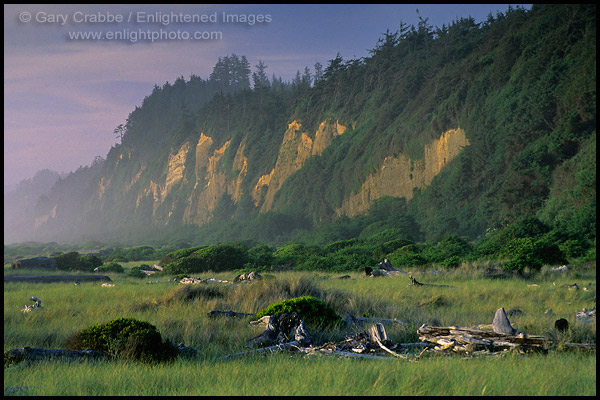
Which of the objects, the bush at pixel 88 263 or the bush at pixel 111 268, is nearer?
the bush at pixel 111 268

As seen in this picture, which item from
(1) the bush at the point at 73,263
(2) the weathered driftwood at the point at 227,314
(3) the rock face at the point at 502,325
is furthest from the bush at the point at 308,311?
(1) the bush at the point at 73,263

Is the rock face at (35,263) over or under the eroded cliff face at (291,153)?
under

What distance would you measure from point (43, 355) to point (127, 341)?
1.03 metres

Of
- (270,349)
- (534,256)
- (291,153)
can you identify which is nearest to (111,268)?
(534,256)

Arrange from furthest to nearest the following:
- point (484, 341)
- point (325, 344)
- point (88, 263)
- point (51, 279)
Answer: point (88, 263) < point (51, 279) < point (325, 344) < point (484, 341)

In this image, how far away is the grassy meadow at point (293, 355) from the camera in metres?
4.51

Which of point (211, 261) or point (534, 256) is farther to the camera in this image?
point (211, 261)

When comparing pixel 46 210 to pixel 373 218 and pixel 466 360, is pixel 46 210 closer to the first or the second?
pixel 373 218

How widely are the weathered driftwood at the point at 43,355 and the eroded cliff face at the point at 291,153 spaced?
185 ft

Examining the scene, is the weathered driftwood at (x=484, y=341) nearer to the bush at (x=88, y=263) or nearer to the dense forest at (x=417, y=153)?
the dense forest at (x=417, y=153)

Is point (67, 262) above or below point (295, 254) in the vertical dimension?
above

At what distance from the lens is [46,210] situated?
570 feet

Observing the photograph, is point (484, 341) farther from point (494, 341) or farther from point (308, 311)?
point (308, 311)

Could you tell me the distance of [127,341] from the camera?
21.7 ft
